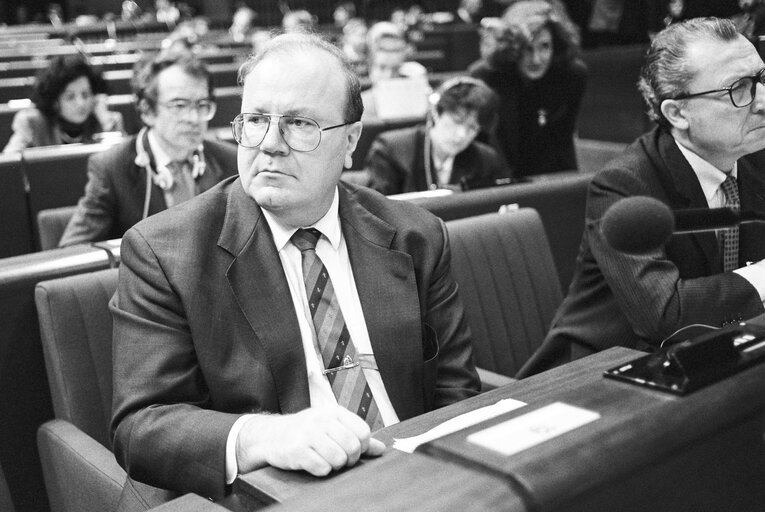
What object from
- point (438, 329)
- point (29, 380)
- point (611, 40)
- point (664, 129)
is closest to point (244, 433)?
point (438, 329)

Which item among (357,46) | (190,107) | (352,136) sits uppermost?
(357,46)

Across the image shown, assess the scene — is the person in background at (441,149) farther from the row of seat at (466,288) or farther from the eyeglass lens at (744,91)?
the eyeglass lens at (744,91)

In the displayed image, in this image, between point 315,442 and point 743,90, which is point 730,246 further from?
point 315,442

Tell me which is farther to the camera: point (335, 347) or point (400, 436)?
point (335, 347)

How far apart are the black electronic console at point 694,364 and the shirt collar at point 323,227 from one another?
0.80 meters

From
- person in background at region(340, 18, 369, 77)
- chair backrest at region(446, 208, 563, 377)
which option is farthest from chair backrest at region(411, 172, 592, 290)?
person in background at region(340, 18, 369, 77)

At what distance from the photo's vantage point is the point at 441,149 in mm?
3584

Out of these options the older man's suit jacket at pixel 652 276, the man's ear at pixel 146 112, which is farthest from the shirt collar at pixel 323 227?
the man's ear at pixel 146 112

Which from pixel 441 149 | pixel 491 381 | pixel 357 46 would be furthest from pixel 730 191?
pixel 357 46

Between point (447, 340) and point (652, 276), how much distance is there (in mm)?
418

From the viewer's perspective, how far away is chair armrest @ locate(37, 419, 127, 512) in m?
1.62

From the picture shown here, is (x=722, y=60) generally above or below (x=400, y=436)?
above

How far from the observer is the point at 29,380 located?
1.96 metres

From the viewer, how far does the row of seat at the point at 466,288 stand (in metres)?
1.93
